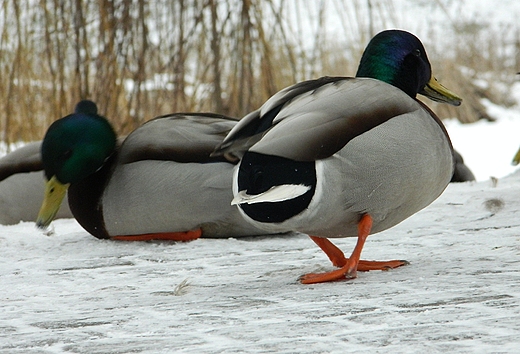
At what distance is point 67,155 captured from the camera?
368 cm

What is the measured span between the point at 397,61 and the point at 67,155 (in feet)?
5.14

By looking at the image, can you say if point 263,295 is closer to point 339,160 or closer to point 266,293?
point 266,293

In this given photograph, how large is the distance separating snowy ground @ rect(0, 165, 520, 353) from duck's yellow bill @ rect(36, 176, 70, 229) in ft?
0.48

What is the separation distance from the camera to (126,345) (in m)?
1.91

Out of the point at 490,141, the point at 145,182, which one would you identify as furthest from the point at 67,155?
the point at 490,141

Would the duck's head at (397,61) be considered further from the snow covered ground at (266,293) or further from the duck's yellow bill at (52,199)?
the duck's yellow bill at (52,199)

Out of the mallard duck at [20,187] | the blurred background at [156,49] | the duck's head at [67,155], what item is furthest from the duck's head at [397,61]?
the mallard duck at [20,187]

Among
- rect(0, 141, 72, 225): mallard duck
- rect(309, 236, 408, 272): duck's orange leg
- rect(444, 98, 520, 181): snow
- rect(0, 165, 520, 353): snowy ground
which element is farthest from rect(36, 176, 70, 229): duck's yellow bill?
rect(444, 98, 520, 181): snow

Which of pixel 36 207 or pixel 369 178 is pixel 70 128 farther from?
pixel 369 178

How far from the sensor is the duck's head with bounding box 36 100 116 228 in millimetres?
3648

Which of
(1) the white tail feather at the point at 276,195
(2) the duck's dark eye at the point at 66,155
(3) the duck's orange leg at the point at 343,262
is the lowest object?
(3) the duck's orange leg at the point at 343,262

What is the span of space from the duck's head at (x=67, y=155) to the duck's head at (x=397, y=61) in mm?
1396

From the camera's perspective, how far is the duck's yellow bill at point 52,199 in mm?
3596

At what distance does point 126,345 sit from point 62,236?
7.15 feet
